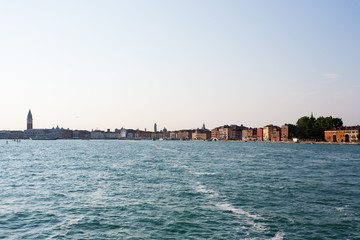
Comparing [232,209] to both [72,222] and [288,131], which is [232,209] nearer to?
[72,222]

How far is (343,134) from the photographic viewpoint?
470ft

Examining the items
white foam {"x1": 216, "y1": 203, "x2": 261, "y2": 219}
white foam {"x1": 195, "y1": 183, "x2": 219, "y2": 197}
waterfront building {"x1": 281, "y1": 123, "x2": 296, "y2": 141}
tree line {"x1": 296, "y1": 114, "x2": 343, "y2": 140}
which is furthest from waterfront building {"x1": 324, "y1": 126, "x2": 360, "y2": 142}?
white foam {"x1": 216, "y1": 203, "x2": 261, "y2": 219}

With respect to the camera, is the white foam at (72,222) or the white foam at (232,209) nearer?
the white foam at (72,222)

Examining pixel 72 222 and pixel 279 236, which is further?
pixel 72 222

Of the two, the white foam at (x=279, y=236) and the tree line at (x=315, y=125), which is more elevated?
the tree line at (x=315, y=125)

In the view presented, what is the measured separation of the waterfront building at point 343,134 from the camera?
139250 mm

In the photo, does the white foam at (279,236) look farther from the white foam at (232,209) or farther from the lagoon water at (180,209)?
the white foam at (232,209)

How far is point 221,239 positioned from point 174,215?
4147 millimetres

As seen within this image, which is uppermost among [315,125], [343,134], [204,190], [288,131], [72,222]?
[315,125]

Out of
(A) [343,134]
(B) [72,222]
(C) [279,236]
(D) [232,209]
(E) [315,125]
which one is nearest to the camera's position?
(C) [279,236]

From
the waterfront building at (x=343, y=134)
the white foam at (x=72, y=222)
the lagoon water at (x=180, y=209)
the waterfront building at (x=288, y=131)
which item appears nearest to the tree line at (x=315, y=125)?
the waterfront building at (x=343, y=134)

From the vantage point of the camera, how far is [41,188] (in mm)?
25188

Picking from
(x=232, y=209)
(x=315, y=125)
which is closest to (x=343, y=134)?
(x=315, y=125)

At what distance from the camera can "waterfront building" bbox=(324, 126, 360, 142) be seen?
457 feet
